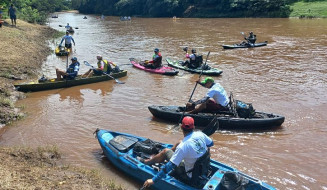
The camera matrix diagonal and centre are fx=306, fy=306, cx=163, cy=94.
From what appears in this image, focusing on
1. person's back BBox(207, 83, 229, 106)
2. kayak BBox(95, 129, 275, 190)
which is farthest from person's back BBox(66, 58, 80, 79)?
person's back BBox(207, 83, 229, 106)

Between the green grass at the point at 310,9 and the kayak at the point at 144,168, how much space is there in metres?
44.7

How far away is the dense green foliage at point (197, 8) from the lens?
5050 cm

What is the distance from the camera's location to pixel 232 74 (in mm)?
17375

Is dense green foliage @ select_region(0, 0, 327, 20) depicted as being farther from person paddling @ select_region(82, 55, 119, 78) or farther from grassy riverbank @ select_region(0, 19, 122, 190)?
grassy riverbank @ select_region(0, 19, 122, 190)

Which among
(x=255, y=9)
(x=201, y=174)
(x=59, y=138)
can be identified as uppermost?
(x=255, y=9)

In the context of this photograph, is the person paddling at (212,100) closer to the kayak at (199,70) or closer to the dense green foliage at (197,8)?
the kayak at (199,70)

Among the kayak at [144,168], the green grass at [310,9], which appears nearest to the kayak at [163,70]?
the kayak at [144,168]

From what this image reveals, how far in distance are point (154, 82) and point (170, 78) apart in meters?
1.11

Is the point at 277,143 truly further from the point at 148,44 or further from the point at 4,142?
the point at 148,44

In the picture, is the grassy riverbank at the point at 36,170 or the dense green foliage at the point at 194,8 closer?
the grassy riverbank at the point at 36,170

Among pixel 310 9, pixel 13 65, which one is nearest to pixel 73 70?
pixel 13 65

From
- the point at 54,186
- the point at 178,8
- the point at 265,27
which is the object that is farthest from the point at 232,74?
the point at 178,8

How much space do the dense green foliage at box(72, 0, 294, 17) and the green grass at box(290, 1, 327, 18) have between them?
1.38m

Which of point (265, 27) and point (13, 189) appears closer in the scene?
point (13, 189)
